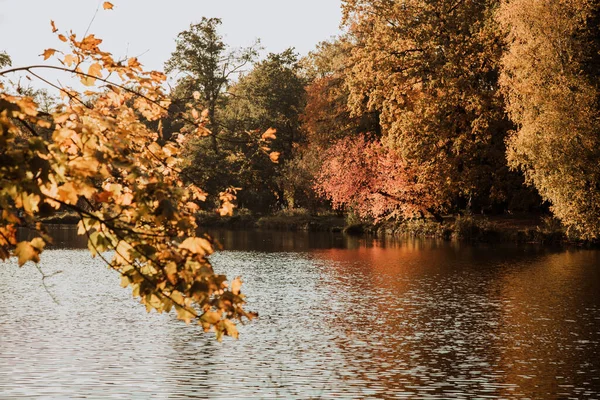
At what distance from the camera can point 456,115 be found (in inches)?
1718

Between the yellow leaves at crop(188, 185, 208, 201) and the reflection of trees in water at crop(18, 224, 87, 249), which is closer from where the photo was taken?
the yellow leaves at crop(188, 185, 208, 201)

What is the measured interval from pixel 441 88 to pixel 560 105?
7.76m

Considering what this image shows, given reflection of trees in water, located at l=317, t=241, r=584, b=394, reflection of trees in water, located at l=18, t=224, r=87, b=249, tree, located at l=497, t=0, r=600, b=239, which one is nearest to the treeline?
tree, located at l=497, t=0, r=600, b=239

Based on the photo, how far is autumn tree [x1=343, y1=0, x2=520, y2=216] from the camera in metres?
42.3

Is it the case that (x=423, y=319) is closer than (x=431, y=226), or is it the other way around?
(x=423, y=319)

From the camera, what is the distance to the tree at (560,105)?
3569cm

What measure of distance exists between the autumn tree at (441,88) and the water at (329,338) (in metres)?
13.6

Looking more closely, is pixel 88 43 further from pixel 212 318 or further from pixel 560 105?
pixel 560 105

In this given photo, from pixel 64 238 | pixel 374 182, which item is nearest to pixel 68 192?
pixel 64 238

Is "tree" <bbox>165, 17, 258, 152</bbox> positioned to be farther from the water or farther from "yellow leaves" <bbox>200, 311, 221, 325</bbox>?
"yellow leaves" <bbox>200, 311, 221, 325</bbox>

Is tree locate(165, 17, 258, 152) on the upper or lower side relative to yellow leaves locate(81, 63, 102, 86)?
upper

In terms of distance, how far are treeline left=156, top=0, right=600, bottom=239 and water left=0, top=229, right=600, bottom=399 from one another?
5.75m

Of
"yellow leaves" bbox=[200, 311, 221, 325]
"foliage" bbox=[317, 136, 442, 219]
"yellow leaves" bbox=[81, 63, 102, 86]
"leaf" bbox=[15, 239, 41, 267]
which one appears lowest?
"yellow leaves" bbox=[200, 311, 221, 325]

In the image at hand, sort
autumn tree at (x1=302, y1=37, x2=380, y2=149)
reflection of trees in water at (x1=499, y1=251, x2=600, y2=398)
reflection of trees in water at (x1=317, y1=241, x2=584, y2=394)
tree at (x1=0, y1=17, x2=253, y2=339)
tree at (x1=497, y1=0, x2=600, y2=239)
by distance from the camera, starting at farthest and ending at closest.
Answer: autumn tree at (x1=302, y1=37, x2=380, y2=149) < tree at (x1=497, y1=0, x2=600, y2=239) < reflection of trees in water at (x1=317, y1=241, x2=584, y2=394) < reflection of trees in water at (x1=499, y1=251, x2=600, y2=398) < tree at (x1=0, y1=17, x2=253, y2=339)
